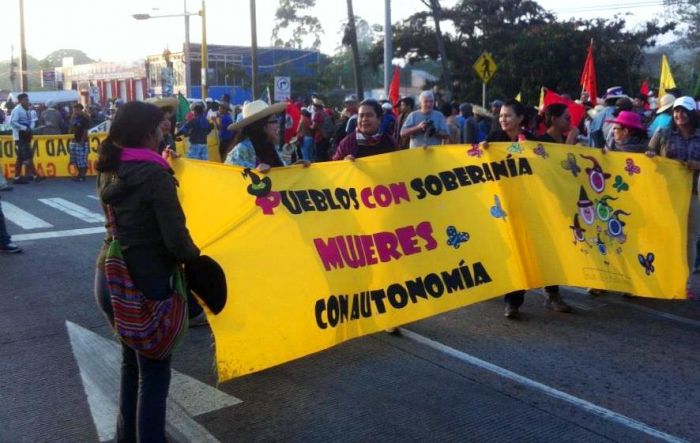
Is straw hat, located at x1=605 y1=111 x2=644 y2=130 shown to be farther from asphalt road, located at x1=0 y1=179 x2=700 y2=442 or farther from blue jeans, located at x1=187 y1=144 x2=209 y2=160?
blue jeans, located at x1=187 y1=144 x2=209 y2=160

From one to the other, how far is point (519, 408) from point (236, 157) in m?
2.65

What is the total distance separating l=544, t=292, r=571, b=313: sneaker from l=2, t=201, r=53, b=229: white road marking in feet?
24.0

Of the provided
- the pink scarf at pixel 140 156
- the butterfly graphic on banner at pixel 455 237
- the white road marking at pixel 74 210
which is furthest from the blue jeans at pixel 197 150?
the pink scarf at pixel 140 156

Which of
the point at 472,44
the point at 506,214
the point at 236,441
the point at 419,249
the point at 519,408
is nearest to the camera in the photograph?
the point at 236,441

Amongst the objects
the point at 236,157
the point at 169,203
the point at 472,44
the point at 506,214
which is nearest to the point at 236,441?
the point at 169,203

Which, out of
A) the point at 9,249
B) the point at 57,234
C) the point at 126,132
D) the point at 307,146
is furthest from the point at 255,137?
the point at 307,146

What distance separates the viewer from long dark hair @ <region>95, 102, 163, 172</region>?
313cm

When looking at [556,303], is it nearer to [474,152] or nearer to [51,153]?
[474,152]

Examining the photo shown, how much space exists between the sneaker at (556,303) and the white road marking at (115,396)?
10.0 ft

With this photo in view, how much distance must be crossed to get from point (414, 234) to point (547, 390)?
144 centimetres

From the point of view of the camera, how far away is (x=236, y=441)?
3.79 metres

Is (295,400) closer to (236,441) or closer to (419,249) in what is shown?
(236,441)

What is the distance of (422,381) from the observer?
456 cm

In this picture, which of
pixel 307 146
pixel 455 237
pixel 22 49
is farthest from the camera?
pixel 22 49
